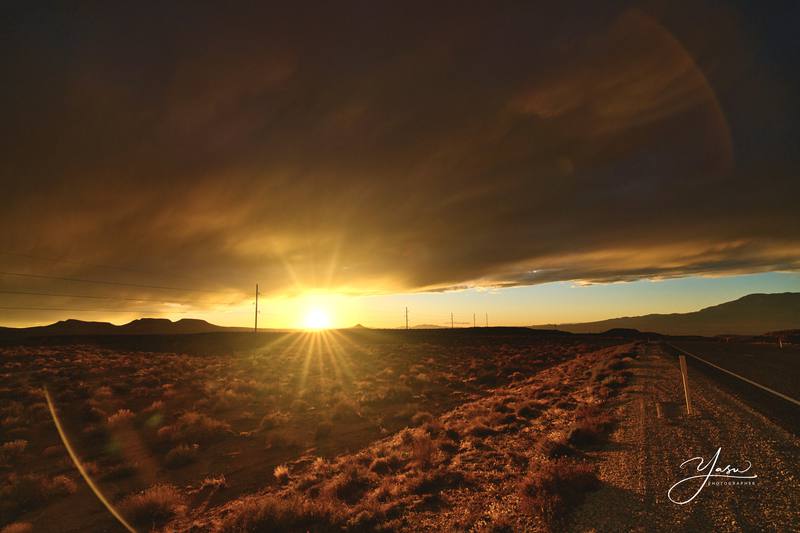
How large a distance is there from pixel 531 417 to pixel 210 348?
61.7 meters

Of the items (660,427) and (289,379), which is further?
(289,379)

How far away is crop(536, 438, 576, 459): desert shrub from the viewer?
10.8 m

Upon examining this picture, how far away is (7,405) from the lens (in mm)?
22547

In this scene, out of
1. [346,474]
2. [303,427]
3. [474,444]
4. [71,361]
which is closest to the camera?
[346,474]

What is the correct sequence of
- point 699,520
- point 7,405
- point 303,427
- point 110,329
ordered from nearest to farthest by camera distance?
1. point 699,520
2. point 303,427
3. point 7,405
4. point 110,329

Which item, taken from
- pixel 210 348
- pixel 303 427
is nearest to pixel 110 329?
pixel 210 348

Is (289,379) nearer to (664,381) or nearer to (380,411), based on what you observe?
(380,411)

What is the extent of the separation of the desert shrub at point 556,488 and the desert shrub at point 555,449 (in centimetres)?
131

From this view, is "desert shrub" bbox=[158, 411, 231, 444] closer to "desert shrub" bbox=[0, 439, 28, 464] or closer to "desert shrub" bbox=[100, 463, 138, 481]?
"desert shrub" bbox=[100, 463, 138, 481]

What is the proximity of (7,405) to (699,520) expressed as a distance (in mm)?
32143

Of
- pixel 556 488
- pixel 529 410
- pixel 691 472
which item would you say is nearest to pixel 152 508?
pixel 556 488

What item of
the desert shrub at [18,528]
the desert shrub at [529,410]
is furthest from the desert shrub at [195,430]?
the desert shrub at [529,410]

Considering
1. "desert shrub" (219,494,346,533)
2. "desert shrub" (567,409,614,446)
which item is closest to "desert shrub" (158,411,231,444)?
"desert shrub" (219,494,346,533)

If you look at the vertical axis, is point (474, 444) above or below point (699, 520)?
below
